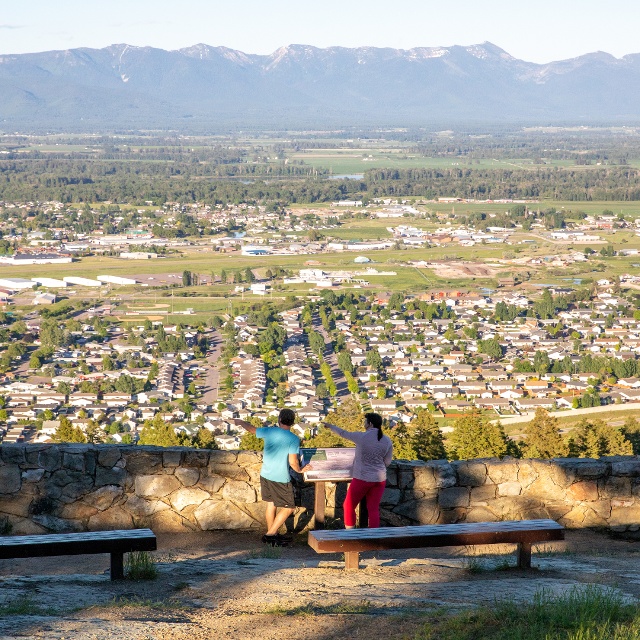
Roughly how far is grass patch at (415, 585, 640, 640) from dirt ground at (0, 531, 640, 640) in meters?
0.18

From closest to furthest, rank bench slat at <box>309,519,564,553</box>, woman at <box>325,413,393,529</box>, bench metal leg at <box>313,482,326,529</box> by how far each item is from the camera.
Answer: bench slat at <box>309,519,564,553</box>, woman at <box>325,413,393,529</box>, bench metal leg at <box>313,482,326,529</box>

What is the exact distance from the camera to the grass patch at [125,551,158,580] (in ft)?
20.0

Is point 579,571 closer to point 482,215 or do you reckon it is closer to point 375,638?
point 375,638

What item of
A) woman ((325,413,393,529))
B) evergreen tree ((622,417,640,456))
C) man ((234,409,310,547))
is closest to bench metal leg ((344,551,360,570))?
woman ((325,413,393,529))

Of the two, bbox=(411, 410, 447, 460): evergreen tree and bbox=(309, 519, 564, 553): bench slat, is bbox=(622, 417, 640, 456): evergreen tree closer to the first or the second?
bbox=(411, 410, 447, 460): evergreen tree

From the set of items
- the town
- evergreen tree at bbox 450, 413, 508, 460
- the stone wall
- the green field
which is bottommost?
the town

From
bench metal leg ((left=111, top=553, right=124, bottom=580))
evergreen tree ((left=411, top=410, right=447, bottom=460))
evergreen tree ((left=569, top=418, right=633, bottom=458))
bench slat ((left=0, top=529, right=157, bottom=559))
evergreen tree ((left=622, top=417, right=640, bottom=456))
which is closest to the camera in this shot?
bench slat ((left=0, top=529, right=157, bottom=559))

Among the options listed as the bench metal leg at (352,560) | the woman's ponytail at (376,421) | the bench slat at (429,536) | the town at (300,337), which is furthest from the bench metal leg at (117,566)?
the town at (300,337)

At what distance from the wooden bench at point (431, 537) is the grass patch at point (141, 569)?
0.90m

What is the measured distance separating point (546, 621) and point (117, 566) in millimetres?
2384

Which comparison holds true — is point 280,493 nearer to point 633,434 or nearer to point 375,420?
point 375,420

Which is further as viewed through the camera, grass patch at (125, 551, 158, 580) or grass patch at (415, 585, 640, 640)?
grass patch at (125, 551, 158, 580)

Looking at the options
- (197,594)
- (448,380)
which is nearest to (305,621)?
(197,594)

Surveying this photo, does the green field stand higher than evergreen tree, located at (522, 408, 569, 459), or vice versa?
the green field
